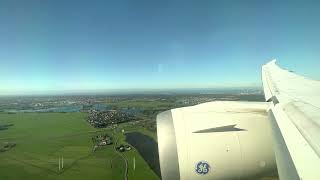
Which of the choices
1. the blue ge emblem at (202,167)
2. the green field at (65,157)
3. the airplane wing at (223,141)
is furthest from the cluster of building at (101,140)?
the blue ge emblem at (202,167)

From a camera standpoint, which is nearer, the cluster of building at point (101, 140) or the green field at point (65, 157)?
the green field at point (65, 157)

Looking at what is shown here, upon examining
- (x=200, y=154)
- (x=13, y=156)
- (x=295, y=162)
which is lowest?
(x=13, y=156)

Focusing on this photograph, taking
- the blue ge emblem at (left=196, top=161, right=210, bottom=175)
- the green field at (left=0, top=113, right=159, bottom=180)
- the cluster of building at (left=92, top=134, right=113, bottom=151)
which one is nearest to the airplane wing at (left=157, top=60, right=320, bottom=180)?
the blue ge emblem at (left=196, top=161, right=210, bottom=175)

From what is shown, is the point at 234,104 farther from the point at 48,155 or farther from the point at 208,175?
the point at 48,155

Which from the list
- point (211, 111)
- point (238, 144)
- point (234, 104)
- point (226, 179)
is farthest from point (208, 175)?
point (234, 104)

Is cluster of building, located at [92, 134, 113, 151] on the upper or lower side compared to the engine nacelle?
lower

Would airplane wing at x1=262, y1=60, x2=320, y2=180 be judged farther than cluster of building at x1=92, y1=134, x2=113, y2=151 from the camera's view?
No

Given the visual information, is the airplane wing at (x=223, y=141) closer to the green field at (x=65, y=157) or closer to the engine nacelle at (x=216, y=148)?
the engine nacelle at (x=216, y=148)

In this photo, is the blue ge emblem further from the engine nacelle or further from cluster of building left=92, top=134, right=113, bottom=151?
cluster of building left=92, top=134, right=113, bottom=151
